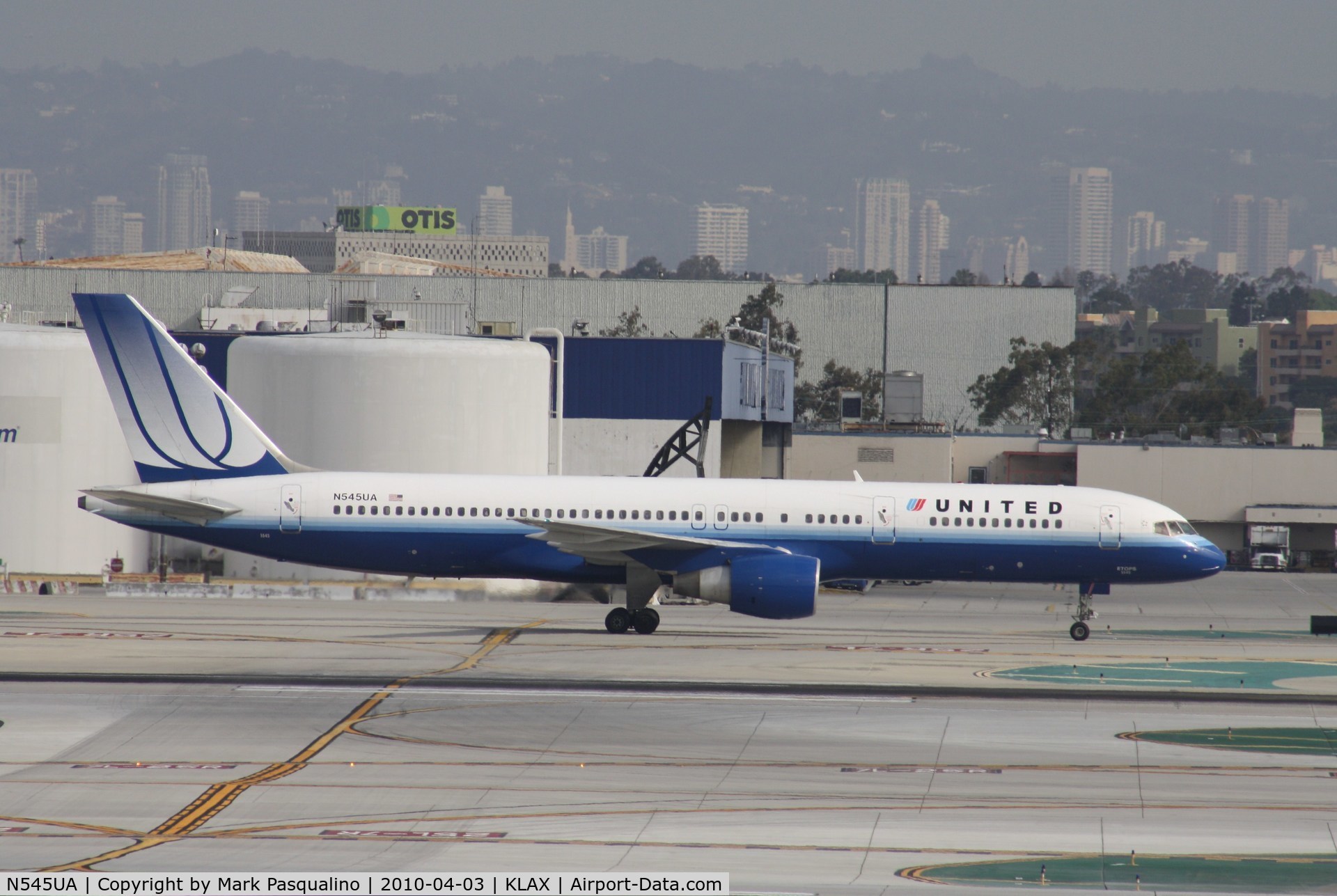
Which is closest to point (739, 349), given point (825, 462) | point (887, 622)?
point (825, 462)

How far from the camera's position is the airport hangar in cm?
5144

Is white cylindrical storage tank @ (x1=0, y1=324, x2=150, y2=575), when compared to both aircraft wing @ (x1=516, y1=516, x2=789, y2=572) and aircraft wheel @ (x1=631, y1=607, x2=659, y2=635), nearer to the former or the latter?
aircraft wing @ (x1=516, y1=516, x2=789, y2=572)

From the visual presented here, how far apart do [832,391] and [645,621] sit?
314ft

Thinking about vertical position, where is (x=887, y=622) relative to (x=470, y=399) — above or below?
below

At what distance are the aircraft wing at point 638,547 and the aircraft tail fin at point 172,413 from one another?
767cm

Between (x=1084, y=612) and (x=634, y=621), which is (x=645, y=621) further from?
(x=1084, y=612)

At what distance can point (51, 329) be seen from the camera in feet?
175

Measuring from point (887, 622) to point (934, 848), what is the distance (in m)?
26.6

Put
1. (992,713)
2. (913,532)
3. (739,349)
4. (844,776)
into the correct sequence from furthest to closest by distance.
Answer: (739,349)
(913,532)
(992,713)
(844,776)

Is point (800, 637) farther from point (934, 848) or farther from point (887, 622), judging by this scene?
point (934, 848)

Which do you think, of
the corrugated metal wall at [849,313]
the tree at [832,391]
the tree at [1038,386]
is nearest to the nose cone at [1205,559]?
the tree at [1038,386]

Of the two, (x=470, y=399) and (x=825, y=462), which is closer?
(x=470, y=399)

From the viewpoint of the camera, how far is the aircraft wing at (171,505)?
38.0 metres

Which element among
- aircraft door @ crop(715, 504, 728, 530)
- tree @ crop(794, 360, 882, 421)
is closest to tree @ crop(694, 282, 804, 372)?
tree @ crop(794, 360, 882, 421)
